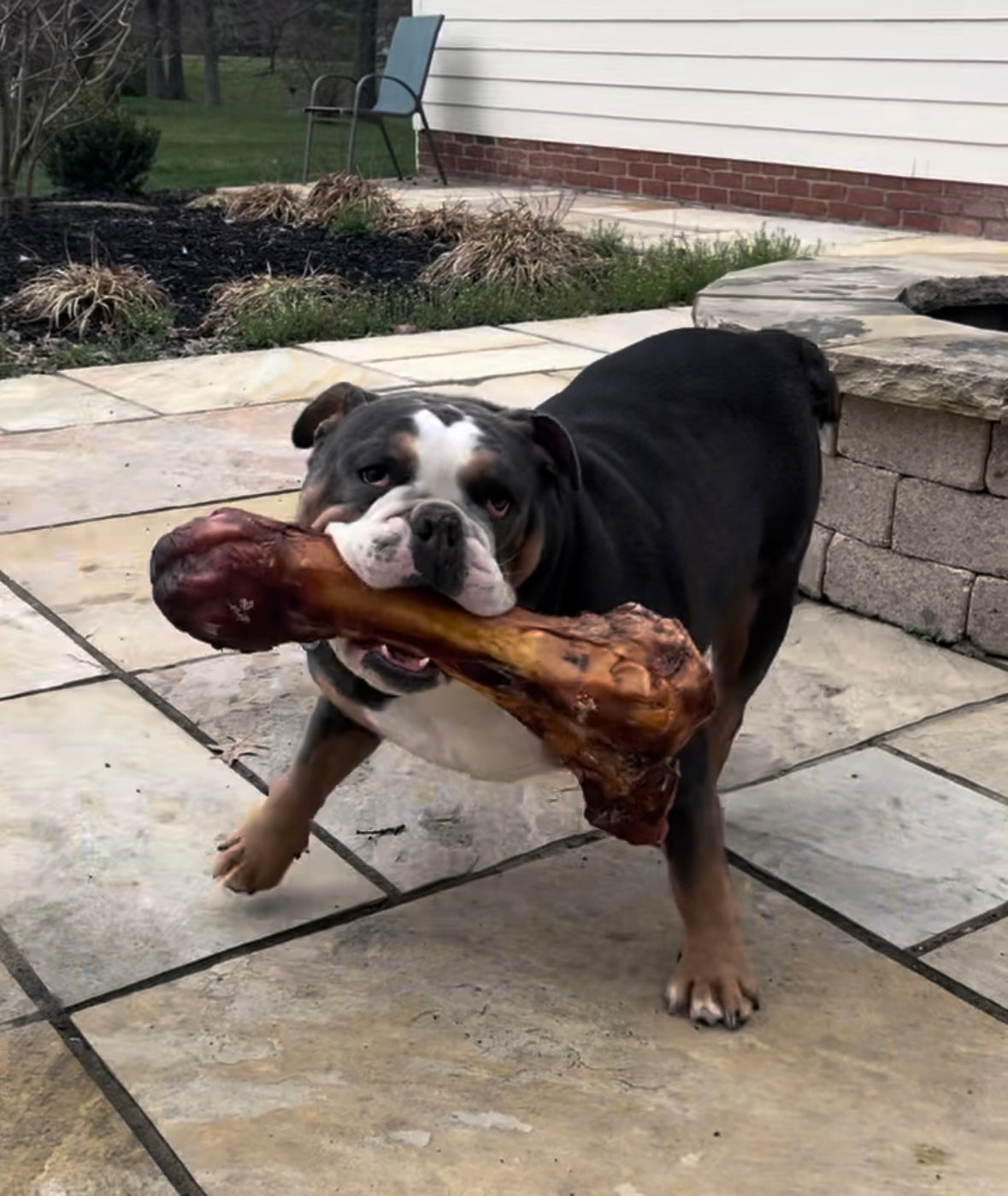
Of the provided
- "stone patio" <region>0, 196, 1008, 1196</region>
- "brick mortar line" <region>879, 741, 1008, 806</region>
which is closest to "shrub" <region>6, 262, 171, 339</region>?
"stone patio" <region>0, 196, 1008, 1196</region>

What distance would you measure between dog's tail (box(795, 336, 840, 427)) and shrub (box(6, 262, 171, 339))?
4.87m

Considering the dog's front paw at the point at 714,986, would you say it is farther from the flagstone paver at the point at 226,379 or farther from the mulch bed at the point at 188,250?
the mulch bed at the point at 188,250

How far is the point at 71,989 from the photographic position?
7.34 feet

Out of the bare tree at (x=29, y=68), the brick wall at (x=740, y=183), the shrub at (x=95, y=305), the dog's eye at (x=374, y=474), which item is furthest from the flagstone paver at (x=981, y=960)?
the bare tree at (x=29, y=68)

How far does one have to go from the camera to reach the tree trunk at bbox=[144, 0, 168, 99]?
987 inches

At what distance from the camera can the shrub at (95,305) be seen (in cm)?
724

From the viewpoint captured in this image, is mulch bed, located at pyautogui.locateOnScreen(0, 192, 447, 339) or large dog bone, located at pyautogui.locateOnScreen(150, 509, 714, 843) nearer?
large dog bone, located at pyautogui.locateOnScreen(150, 509, 714, 843)

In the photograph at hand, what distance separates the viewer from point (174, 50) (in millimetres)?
26938

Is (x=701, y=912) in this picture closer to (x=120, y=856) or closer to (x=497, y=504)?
(x=497, y=504)

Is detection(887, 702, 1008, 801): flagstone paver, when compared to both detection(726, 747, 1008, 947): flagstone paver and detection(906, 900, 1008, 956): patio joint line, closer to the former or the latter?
detection(726, 747, 1008, 947): flagstone paver

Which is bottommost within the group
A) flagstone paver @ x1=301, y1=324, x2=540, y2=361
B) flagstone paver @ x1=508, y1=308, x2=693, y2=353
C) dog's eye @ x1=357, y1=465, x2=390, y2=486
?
flagstone paver @ x1=301, y1=324, x2=540, y2=361

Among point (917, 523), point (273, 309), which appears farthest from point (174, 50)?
point (917, 523)

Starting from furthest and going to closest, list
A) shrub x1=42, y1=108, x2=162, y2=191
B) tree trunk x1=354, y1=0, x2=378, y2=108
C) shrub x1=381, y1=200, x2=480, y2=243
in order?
tree trunk x1=354, y1=0, x2=378, y2=108
shrub x1=42, y1=108, x2=162, y2=191
shrub x1=381, y1=200, x2=480, y2=243

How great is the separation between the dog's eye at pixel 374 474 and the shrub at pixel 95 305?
212 inches
